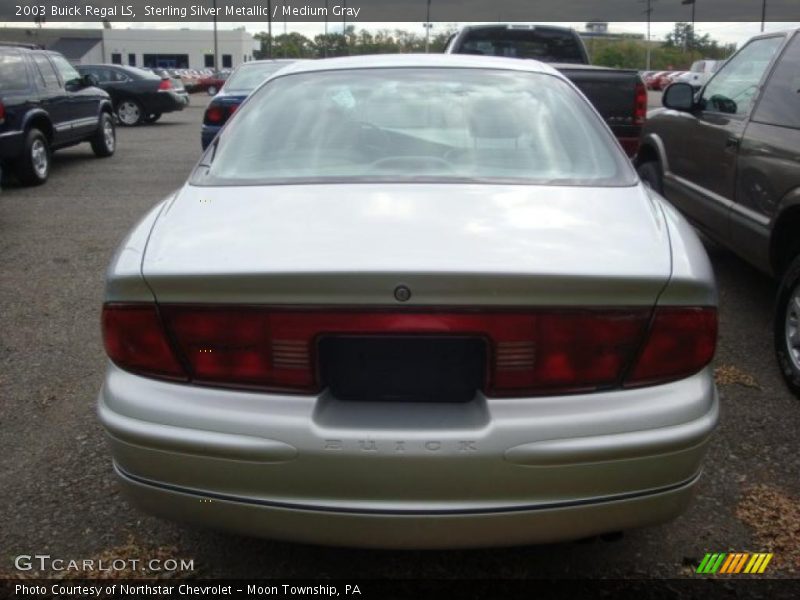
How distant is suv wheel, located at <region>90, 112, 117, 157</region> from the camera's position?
516 inches

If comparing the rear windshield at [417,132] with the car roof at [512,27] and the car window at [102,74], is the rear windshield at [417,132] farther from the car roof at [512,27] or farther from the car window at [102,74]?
the car window at [102,74]

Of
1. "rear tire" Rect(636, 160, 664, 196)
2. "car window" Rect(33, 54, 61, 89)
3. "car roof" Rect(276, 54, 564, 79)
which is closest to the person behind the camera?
"car roof" Rect(276, 54, 564, 79)

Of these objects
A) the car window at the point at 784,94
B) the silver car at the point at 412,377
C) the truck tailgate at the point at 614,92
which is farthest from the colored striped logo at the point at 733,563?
the truck tailgate at the point at 614,92

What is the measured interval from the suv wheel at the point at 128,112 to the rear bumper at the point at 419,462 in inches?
788

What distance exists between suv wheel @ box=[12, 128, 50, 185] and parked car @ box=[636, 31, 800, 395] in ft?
24.3

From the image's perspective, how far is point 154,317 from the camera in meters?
2.23

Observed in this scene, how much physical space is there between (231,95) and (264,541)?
852 centimetres

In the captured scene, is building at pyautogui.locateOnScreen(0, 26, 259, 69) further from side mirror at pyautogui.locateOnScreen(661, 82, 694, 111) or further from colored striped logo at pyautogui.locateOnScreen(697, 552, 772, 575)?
colored striped logo at pyautogui.locateOnScreen(697, 552, 772, 575)

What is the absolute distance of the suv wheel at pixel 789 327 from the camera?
4043 millimetres

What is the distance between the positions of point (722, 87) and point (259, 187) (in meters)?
4.04

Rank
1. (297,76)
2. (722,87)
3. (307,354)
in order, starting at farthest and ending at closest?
(722,87) < (297,76) < (307,354)

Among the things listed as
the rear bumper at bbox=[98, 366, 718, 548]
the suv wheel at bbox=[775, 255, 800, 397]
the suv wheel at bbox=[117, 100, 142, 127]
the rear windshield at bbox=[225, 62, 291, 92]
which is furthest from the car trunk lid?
the suv wheel at bbox=[117, 100, 142, 127]

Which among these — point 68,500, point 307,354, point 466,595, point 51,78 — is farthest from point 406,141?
point 51,78

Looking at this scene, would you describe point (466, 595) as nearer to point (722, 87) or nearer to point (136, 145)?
point (722, 87)
